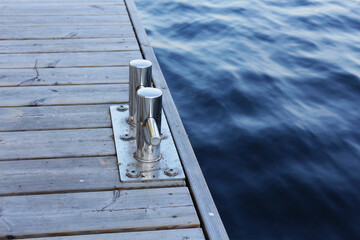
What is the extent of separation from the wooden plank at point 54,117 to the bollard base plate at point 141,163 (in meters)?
0.10

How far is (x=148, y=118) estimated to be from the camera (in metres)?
1.29

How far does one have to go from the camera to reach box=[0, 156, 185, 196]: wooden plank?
1266 millimetres

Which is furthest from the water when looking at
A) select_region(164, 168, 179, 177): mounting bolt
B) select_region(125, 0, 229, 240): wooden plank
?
select_region(164, 168, 179, 177): mounting bolt

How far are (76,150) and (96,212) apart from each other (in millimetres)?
334

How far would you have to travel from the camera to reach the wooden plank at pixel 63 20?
2561 millimetres

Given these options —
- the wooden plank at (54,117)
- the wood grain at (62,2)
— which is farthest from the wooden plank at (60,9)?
the wooden plank at (54,117)

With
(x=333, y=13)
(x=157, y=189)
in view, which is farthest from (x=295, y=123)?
(x=333, y=13)

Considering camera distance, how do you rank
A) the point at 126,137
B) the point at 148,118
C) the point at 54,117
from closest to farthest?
the point at 148,118
the point at 126,137
the point at 54,117

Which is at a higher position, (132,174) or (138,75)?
(138,75)

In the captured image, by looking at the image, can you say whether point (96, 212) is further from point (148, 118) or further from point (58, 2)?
point (58, 2)

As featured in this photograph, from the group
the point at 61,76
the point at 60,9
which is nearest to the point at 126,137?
the point at 61,76

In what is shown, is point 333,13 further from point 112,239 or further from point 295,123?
point 112,239

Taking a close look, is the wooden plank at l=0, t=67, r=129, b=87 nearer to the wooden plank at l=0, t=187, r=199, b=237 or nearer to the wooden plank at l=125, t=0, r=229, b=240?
the wooden plank at l=125, t=0, r=229, b=240

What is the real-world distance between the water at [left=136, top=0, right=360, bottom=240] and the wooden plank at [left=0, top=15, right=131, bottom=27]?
2.99ft
